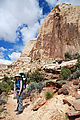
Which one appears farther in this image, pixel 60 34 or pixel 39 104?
pixel 60 34

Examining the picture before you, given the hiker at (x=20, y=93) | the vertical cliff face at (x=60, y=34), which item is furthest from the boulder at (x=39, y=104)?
the vertical cliff face at (x=60, y=34)

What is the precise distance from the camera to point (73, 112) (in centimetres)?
242

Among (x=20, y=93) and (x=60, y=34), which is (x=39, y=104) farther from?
(x=60, y=34)

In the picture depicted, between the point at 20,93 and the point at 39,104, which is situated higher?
the point at 20,93

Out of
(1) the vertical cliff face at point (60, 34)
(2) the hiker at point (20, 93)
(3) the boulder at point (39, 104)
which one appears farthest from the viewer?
(1) the vertical cliff face at point (60, 34)

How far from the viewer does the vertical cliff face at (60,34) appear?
92.9 ft

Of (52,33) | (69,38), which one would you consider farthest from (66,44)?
(52,33)

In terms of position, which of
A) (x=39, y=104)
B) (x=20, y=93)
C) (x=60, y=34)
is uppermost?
(x=60, y=34)

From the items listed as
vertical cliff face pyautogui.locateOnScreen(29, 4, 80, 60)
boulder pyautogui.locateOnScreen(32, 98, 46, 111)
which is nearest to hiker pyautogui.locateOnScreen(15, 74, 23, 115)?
boulder pyautogui.locateOnScreen(32, 98, 46, 111)

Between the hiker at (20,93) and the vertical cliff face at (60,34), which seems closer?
the hiker at (20,93)

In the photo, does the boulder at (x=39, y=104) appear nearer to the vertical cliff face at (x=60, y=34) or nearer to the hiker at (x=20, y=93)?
the hiker at (x=20, y=93)

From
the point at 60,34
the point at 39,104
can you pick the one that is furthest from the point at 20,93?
the point at 60,34

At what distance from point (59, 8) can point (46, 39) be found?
12.8 metres

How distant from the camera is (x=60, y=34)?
31297 millimetres
